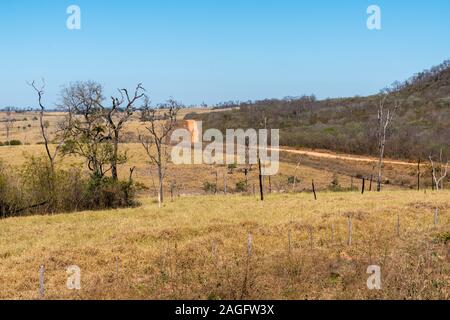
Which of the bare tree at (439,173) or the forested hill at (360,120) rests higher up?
the forested hill at (360,120)

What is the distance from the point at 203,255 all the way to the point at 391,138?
67432mm

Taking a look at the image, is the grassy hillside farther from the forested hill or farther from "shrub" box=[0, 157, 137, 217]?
the forested hill

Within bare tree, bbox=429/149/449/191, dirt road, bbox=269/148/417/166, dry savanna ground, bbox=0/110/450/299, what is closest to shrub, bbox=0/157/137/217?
dry savanna ground, bbox=0/110/450/299

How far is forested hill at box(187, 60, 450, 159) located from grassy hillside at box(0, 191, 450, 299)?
161 feet

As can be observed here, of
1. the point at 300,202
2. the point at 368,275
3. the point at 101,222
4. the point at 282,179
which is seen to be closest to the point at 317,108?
the point at 282,179

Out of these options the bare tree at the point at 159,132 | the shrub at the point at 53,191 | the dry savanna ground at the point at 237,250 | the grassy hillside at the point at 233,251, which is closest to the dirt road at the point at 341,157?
the bare tree at the point at 159,132

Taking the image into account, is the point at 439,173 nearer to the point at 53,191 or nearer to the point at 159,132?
the point at 53,191

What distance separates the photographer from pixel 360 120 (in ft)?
339

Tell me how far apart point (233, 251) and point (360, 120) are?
89.3 m

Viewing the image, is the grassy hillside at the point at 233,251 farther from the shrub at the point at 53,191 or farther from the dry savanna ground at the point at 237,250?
the shrub at the point at 53,191

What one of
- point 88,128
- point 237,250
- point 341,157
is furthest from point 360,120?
point 237,250

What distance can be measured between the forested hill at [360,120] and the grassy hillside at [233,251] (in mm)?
49082

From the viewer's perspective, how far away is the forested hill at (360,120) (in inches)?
3076

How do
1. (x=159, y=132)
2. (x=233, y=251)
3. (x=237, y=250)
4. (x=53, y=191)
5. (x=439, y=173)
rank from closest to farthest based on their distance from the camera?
1. (x=233, y=251)
2. (x=237, y=250)
3. (x=53, y=191)
4. (x=439, y=173)
5. (x=159, y=132)
